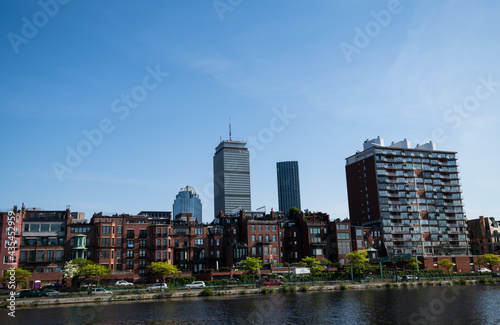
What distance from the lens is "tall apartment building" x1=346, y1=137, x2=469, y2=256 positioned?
494 ft

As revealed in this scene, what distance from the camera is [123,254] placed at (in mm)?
108438

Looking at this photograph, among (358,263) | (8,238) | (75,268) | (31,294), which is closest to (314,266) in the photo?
(358,263)

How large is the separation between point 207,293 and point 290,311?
83.3 feet

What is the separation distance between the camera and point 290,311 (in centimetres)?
5678

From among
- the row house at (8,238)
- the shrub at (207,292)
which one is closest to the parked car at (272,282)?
the shrub at (207,292)

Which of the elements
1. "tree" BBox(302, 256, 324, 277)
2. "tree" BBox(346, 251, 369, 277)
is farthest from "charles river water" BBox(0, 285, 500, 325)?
"tree" BBox(346, 251, 369, 277)

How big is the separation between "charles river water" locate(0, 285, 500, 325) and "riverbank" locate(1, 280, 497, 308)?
407 centimetres

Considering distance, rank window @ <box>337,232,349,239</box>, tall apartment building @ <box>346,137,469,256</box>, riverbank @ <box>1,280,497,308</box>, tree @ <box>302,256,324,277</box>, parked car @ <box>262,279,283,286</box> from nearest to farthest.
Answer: riverbank @ <box>1,280,497,308</box>
parked car @ <box>262,279,283,286</box>
tree @ <box>302,256,324,277</box>
window @ <box>337,232,349,239</box>
tall apartment building @ <box>346,137,469,256</box>

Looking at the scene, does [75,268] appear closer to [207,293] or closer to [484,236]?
[207,293]

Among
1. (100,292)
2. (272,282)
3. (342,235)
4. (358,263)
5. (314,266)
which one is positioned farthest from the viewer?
(342,235)

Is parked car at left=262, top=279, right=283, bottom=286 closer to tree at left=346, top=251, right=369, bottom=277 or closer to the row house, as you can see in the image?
tree at left=346, top=251, right=369, bottom=277

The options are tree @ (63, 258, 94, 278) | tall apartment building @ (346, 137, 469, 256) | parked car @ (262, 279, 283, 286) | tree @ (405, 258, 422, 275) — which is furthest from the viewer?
tall apartment building @ (346, 137, 469, 256)

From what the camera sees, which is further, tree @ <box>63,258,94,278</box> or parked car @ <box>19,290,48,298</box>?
tree @ <box>63,258,94,278</box>

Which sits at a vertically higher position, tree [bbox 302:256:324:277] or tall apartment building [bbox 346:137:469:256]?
tall apartment building [bbox 346:137:469:256]
